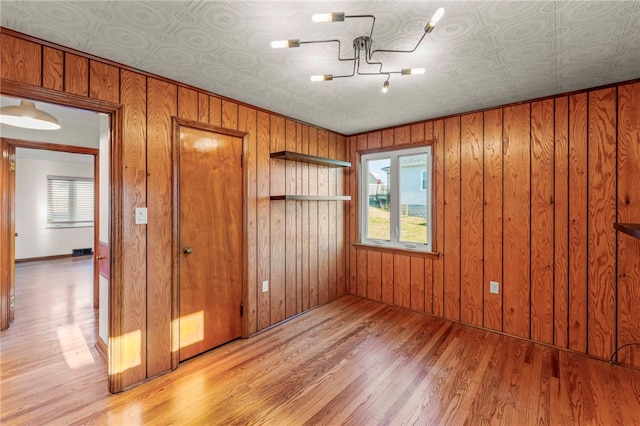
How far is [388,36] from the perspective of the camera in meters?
1.67

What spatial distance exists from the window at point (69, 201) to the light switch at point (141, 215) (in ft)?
21.9

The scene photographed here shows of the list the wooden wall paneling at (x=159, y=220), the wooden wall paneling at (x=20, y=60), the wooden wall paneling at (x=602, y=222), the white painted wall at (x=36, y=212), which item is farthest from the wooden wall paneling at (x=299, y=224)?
the white painted wall at (x=36, y=212)

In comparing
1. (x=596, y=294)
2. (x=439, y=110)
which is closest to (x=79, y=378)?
(x=439, y=110)

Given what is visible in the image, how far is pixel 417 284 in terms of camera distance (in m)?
3.50

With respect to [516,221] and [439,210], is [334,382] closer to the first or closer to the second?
[439,210]

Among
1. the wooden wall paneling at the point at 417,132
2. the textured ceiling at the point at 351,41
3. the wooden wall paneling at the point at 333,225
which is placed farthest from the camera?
the wooden wall paneling at the point at 333,225

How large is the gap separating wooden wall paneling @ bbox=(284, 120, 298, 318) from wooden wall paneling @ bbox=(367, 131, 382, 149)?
1.10 m

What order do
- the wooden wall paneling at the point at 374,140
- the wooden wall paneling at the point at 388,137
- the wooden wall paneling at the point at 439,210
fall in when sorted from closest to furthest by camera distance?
the wooden wall paneling at the point at 439,210 → the wooden wall paneling at the point at 388,137 → the wooden wall paneling at the point at 374,140

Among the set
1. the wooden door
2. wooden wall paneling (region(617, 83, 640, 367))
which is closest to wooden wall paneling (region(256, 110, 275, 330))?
the wooden door

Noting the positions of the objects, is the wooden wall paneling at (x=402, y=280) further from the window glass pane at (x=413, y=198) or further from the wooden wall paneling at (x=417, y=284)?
the window glass pane at (x=413, y=198)

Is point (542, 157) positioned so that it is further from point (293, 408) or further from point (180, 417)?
point (180, 417)

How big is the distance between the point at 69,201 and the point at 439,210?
839 cm

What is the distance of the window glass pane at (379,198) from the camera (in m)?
3.85

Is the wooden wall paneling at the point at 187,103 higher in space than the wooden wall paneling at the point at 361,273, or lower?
higher
